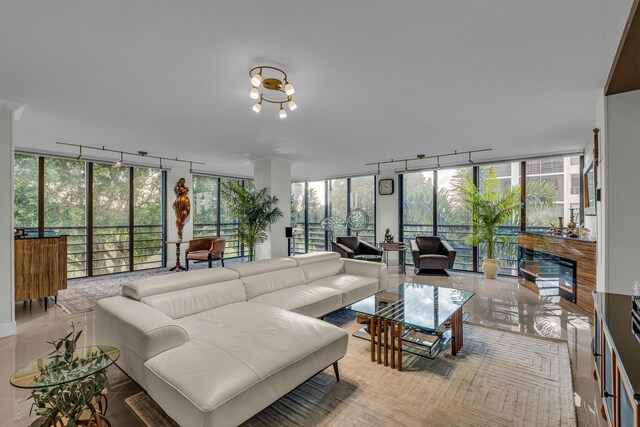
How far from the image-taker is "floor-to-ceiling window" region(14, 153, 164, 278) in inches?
211

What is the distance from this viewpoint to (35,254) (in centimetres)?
393

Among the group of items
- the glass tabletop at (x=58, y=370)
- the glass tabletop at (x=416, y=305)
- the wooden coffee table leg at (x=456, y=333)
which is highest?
the glass tabletop at (x=58, y=370)

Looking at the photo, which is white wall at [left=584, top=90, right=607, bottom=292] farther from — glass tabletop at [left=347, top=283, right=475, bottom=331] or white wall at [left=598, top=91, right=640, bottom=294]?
glass tabletop at [left=347, top=283, right=475, bottom=331]

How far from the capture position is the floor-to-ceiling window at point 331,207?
321 inches

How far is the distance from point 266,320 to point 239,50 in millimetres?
1968

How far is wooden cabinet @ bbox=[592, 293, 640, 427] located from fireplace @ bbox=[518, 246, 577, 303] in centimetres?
230

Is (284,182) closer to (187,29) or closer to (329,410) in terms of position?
(187,29)

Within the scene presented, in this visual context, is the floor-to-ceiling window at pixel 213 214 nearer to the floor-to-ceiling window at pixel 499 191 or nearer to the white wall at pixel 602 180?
the floor-to-ceiling window at pixel 499 191

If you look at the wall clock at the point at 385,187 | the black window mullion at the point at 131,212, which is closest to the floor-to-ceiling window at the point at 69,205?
the black window mullion at the point at 131,212

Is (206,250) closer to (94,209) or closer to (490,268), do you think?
(94,209)

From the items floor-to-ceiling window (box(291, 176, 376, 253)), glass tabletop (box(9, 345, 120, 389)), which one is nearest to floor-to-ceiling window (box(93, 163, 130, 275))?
floor-to-ceiling window (box(291, 176, 376, 253))

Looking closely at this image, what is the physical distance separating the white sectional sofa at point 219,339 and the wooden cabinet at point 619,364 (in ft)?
4.73

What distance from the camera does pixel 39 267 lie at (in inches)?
156

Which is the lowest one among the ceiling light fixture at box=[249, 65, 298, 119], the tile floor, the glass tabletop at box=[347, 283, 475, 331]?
the tile floor
